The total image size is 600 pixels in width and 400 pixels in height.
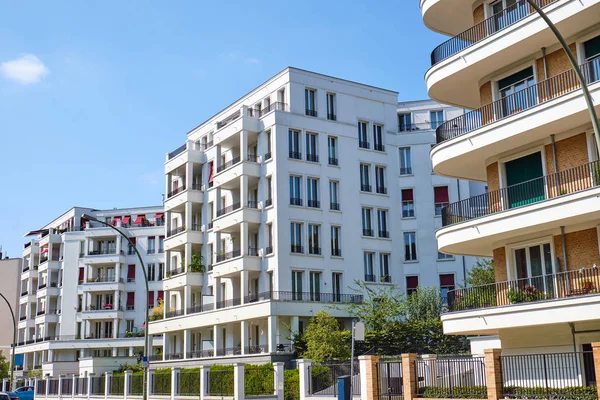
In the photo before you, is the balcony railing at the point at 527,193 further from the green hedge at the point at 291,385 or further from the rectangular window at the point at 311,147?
the rectangular window at the point at 311,147

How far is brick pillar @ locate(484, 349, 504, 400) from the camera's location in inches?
847

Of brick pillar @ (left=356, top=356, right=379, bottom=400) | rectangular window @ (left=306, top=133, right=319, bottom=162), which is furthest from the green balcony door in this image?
rectangular window @ (left=306, top=133, right=319, bottom=162)

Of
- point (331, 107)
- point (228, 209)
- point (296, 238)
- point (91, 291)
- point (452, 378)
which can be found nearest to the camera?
point (452, 378)

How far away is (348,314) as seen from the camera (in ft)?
152

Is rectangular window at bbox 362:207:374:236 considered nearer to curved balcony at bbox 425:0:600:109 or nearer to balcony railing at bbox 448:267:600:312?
curved balcony at bbox 425:0:600:109

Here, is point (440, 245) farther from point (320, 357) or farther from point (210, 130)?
point (210, 130)

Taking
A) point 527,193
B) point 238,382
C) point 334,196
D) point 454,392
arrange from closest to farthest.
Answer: point 454,392, point 527,193, point 238,382, point 334,196

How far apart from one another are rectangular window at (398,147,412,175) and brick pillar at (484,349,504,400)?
31.5 m

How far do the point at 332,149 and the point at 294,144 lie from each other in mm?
2880

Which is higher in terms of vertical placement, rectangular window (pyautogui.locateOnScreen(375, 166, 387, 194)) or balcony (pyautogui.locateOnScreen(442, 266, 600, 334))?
rectangular window (pyautogui.locateOnScreen(375, 166, 387, 194))

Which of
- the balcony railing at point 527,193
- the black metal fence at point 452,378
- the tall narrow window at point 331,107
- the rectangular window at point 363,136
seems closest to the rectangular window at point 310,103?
the tall narrow window at point 331,107

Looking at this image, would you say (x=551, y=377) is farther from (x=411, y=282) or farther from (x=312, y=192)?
(x=411, y=282)

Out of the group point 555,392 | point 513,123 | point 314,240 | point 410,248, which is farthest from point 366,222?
point 555,392

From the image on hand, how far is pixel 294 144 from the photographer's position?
48281 mm
